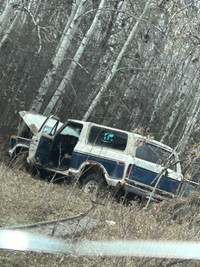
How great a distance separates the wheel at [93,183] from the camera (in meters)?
8.25

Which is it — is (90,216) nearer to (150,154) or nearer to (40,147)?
(150,154)

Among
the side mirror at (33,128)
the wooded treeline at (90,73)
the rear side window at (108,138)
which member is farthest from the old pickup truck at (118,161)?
the wooded treeline at (90,73)

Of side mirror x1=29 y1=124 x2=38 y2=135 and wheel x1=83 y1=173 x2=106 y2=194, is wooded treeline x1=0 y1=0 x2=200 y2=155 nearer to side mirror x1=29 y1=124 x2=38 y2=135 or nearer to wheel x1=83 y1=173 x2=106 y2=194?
side mirror x1=29 y1=124 x2=38 y2=135

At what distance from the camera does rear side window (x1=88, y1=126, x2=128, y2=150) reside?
8484mm

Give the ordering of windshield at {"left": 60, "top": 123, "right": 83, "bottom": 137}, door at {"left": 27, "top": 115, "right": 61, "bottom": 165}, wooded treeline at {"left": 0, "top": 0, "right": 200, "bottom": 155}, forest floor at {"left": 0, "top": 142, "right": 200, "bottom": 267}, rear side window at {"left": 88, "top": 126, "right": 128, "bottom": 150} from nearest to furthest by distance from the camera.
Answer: forest floor at {"left": 0, "top": 142, "right": 200, "bottom": 267}, rear side window at {"left": 88, "top": 126, "right": 128, "bottom": 150}, door at {"left": 27, "top": 115, "right": 61, "bottom": 165}, windshield at {"left": 60, "top": 123, "right": 83, "bottom": 137}, wooded treeline at {"left": 0, "top": 0, "right": 200, "bottom": 155}

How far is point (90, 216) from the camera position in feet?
20.0

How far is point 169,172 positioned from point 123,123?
31.4 feet

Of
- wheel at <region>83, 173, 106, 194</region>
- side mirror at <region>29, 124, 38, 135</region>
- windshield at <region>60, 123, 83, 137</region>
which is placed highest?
windshield at <region>60, 123, 83, 137</region>

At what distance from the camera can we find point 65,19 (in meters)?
19.7

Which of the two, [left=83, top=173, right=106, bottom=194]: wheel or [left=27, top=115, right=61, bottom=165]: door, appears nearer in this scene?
[left=83, top=173, right=106, bottom=194]: wheel

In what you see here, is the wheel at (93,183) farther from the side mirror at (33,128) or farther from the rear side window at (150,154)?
the side mirror at (33,128)

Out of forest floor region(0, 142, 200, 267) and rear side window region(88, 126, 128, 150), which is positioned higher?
rear side window region(88, 126, 128, 150)

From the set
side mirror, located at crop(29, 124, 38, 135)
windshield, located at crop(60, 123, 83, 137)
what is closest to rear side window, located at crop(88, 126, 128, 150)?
windshield, located at crop(60, 123, 83, 137)

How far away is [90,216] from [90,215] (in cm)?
9
